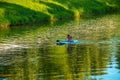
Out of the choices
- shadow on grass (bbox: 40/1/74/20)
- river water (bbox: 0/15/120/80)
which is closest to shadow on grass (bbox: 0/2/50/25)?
shadow on grass (bbox: 40/1/74/20)

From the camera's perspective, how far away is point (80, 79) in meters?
43.6

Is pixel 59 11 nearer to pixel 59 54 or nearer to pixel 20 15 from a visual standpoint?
pixel 20 15

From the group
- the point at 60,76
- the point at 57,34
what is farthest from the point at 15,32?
the point at 60,76

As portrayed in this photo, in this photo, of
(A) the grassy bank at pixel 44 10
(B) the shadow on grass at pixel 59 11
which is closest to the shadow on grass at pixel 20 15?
(A) the grassy bank at pixel 44 10

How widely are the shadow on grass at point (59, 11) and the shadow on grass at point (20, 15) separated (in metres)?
4.59

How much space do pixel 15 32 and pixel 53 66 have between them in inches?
1553

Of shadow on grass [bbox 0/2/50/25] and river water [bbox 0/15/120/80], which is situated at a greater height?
shadow on grass [bbox 0/2/50/25]

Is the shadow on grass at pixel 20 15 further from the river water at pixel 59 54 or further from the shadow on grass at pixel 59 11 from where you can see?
the river water at pixel 59 54

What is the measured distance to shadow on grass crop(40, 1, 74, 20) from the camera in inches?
4688

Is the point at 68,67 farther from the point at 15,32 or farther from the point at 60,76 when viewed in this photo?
the point at 15,32

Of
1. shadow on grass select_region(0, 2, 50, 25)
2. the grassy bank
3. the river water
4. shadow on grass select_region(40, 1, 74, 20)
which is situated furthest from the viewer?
shadow on grass select_region(40, 1, 74, 20)

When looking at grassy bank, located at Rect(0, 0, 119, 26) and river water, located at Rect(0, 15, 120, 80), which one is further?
grassy bank, located at Rect(0, 0, 119, 26)

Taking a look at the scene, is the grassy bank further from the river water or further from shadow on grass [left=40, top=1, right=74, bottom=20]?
the river water

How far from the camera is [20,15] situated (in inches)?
4311
